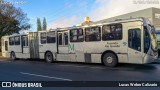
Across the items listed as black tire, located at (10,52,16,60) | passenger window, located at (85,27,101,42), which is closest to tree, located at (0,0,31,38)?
black tire, located at (10,52,16,60)

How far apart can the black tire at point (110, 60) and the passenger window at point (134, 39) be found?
1371 millimetres

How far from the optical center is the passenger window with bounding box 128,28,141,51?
1493cm

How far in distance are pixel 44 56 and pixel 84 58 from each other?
5264mm

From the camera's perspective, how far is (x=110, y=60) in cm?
1622

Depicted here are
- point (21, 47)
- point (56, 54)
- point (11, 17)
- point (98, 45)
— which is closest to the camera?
point (98, 45)

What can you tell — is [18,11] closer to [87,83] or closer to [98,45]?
[98,45]

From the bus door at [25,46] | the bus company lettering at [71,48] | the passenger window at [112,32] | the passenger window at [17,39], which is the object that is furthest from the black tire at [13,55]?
the passenger window at [112,32]

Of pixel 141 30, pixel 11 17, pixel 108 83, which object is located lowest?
pixel 108 83

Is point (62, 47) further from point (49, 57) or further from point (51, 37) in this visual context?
point (49, 57)

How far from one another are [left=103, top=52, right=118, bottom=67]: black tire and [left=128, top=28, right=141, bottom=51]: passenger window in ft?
4.50

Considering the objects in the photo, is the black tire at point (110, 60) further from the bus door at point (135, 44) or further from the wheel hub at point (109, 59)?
the bus door at point (135, 44)

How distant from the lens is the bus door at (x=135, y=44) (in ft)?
48.7

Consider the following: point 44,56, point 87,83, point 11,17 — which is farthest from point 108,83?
point 11,17

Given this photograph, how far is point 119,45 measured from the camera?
51.8ft
